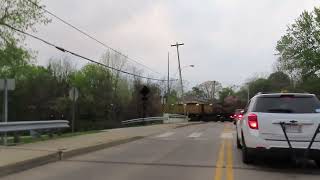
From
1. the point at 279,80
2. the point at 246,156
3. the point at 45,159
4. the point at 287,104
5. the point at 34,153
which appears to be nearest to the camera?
the point at 287,104

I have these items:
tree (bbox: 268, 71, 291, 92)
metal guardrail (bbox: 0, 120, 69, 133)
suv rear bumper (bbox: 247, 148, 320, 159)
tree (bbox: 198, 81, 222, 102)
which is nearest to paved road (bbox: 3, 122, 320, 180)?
suv rear bumper (bbox: 247, 148, 320, 159)

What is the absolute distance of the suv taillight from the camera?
42.4ft

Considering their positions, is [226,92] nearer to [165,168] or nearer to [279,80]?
[279,80]

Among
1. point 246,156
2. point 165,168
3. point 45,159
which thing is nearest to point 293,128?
point 246,156

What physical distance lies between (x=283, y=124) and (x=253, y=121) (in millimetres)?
727

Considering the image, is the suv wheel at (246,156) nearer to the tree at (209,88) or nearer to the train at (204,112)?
the train at (204,112)

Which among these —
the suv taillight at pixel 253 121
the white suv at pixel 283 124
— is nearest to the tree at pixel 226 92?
the white suv at pixel 283 124

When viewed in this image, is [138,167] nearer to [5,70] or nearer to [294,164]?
[294,164]

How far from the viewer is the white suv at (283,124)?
12.5 meters

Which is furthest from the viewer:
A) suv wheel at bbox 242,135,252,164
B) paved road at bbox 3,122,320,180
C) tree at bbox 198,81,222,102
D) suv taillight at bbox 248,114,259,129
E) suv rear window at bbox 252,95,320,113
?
tree at bbox 198,81,222,102

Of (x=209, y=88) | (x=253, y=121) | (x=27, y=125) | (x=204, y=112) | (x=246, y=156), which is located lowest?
(x=246, y=156)

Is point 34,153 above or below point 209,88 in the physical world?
below

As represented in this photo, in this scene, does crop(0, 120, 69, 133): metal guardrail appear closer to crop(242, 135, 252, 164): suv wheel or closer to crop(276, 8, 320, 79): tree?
crop(242, 135, 252, 164): suv wheel

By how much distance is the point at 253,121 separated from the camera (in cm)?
1301
